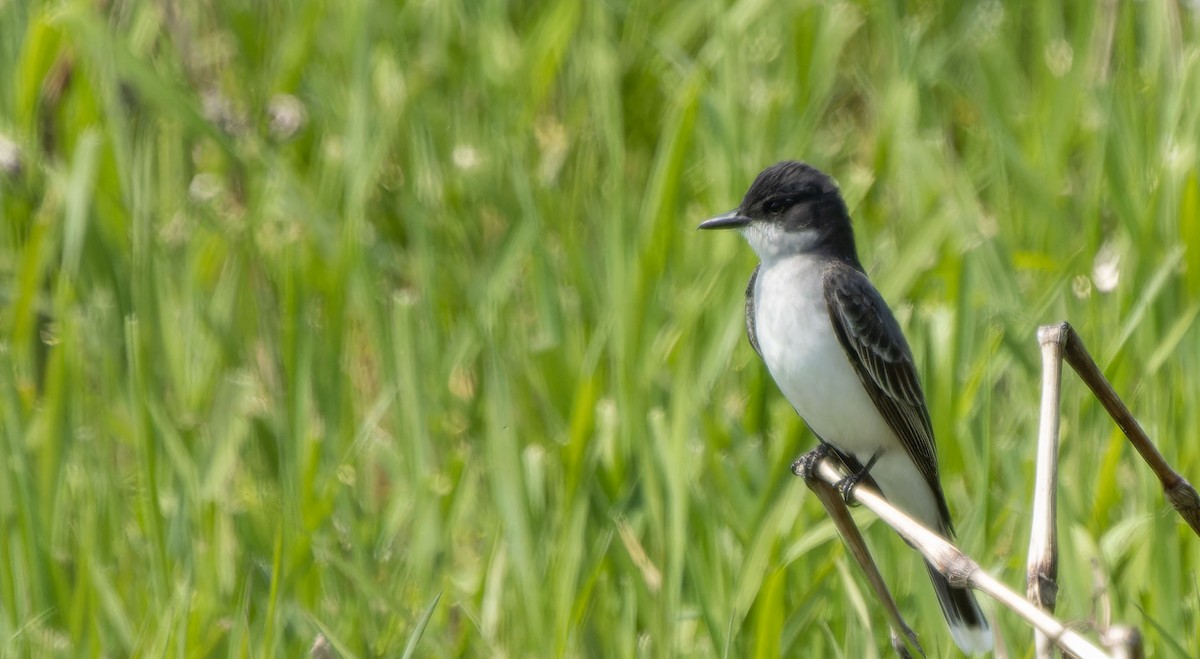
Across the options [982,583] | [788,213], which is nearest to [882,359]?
[788,213]

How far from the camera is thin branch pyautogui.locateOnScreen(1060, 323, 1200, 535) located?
224cm

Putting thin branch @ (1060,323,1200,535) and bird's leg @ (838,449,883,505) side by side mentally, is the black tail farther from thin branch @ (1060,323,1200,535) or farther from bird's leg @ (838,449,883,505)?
thin branch @ (1060,323,1200,535)

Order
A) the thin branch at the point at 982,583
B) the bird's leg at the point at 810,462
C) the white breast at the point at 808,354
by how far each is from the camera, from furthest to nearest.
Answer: the white breast at the point at 808,354, the bird's leg at the point at 810,462, the thin branch at the point at 982,583

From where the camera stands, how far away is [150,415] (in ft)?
12.6

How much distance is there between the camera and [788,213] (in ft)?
12.8

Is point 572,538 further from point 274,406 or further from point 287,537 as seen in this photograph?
point 274,406

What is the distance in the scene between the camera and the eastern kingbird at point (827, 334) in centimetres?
377

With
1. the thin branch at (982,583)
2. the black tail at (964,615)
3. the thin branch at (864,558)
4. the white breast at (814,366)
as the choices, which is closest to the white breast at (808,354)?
the white breast at (814,366)

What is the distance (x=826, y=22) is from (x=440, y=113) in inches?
52.4

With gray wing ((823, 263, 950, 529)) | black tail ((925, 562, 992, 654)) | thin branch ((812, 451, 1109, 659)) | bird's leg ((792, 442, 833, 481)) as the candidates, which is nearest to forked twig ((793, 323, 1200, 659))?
thin branch ((812, 451, 1109, 659))

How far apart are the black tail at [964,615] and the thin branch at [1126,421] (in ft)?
3.67

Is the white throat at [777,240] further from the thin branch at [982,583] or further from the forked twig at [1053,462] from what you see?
the forked twig at [1053,462]

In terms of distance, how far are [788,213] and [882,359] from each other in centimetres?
42

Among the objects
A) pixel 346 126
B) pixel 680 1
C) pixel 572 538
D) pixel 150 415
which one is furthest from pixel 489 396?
pixel 680 1
